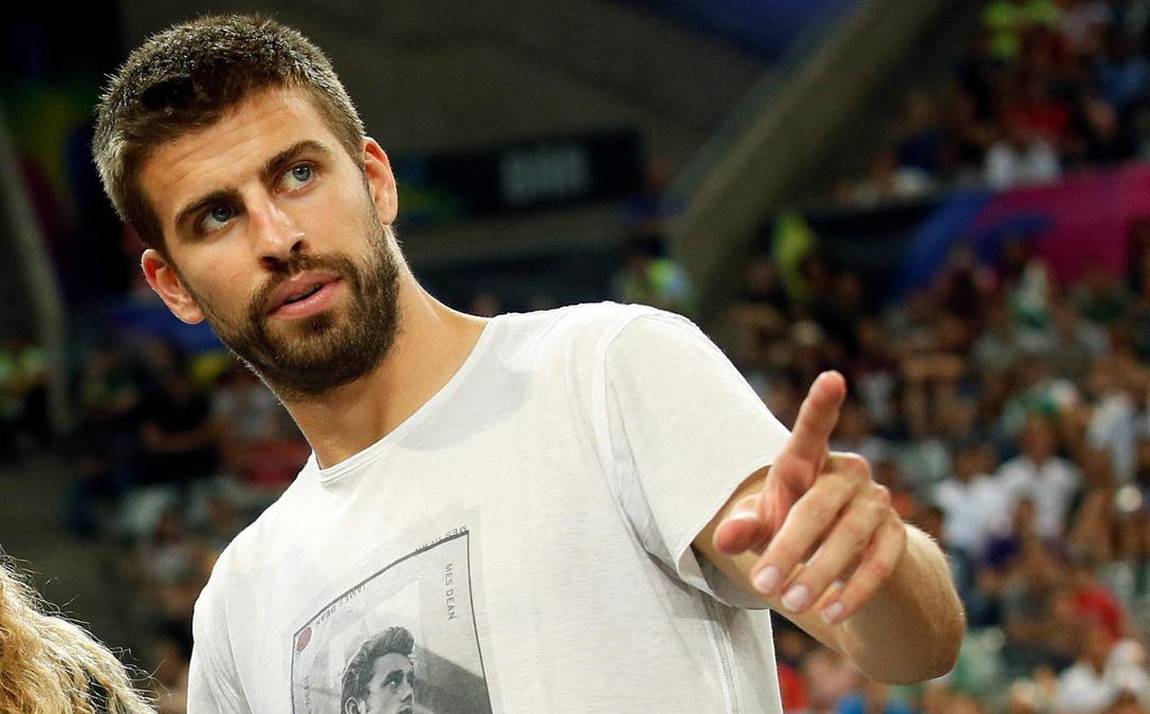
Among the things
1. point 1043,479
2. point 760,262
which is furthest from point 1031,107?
point 1043,479

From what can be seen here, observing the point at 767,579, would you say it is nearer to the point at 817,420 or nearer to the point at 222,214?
the point at 817,420

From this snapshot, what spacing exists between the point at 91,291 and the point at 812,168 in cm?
664

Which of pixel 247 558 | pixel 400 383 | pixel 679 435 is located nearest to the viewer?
pixel 679 435

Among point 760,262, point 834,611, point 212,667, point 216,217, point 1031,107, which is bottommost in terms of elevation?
point 760,262

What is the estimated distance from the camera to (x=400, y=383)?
2.07m

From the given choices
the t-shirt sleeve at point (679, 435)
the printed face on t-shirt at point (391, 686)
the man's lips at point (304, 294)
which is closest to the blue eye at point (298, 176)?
the man's lips at point (304, 294)

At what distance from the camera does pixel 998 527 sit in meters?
7.90

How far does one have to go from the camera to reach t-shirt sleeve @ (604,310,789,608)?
1717 mm

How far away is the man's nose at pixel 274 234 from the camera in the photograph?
1938 millimetres

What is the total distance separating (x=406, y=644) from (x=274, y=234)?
20.4 inches

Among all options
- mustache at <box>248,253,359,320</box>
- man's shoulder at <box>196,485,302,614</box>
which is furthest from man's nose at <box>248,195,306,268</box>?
man's shoulder at <box>196,485,302,614</box>

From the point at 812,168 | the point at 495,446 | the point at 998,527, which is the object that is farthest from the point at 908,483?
the point at 495,446

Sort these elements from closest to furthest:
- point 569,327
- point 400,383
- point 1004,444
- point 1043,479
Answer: point 569,327, point 400,383, point 1043,479, point 1004,444

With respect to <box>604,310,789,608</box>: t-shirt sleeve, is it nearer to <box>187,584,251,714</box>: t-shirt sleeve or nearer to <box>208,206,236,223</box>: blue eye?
<box>208,206,236,223</box>: blue eye
